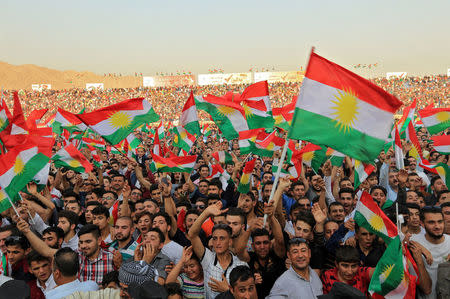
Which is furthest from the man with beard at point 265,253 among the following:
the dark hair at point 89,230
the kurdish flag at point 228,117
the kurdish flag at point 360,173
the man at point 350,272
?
the kurdish flag at point 228,117

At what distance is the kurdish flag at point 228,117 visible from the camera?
950 cm

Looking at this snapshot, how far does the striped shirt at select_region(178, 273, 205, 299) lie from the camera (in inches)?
155

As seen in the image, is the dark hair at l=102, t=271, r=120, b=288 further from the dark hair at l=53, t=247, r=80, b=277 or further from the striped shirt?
the striped shirt

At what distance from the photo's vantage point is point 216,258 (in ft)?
13.1

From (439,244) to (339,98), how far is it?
5.47 feet

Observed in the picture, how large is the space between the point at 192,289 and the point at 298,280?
3.16 ft

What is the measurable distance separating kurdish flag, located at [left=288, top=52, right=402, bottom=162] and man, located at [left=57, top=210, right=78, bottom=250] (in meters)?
3.00

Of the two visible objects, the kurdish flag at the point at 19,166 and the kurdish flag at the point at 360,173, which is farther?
the kurdish flag at the point at 360,173

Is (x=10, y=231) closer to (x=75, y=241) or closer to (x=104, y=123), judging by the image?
(x=75, y=241)

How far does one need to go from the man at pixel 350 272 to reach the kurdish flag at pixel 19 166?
148 inches

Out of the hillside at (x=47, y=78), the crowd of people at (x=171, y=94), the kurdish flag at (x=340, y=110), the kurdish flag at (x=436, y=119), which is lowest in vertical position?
the hillside at (x=47, y=78)

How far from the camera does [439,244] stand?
4148 millimetres

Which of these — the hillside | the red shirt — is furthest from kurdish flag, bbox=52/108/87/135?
the hillside

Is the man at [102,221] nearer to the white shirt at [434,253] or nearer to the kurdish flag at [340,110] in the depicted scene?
the kurdish flag at [340,110]
